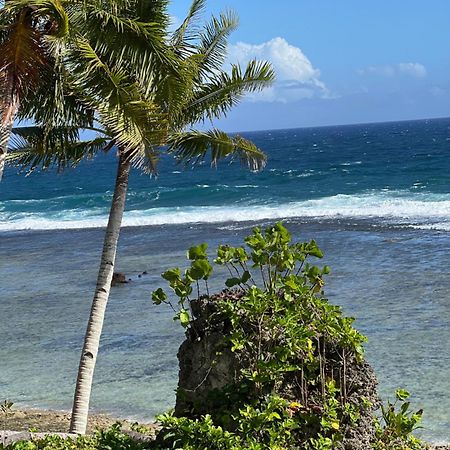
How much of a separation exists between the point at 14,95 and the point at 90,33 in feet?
4.30

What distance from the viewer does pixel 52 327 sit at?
21.0m

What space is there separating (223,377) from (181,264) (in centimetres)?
2292

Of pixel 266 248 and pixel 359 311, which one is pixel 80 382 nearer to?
pixel 266 248

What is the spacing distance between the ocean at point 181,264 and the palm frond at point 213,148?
14.8 inches

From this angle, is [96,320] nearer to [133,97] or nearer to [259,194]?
[133,97]

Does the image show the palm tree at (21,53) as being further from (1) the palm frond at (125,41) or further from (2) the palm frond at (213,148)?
(2) the palm frond at (213,148)

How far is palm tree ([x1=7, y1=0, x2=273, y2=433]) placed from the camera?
33.0ft

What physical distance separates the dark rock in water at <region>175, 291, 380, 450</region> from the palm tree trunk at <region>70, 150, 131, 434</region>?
185 inches

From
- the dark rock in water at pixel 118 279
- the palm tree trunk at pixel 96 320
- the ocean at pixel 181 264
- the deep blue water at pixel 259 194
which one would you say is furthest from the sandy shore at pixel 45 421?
the deep blue water at pixel 259 194

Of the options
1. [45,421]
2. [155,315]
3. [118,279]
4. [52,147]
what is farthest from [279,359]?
[118,279]

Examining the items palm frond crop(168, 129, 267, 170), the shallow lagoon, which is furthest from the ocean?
palm frond crop(168, 129, 267, 170)

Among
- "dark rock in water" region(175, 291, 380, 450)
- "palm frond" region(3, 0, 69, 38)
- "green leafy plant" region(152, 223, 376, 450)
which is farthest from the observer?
"palm frond" region(3, 0, 69, 38)

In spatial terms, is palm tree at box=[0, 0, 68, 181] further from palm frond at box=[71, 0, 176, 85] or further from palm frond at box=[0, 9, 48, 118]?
palm frond at box=[71, 0, 176, 85]

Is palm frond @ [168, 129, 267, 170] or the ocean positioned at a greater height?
palm frond @ [168, 129, 267, 170]
